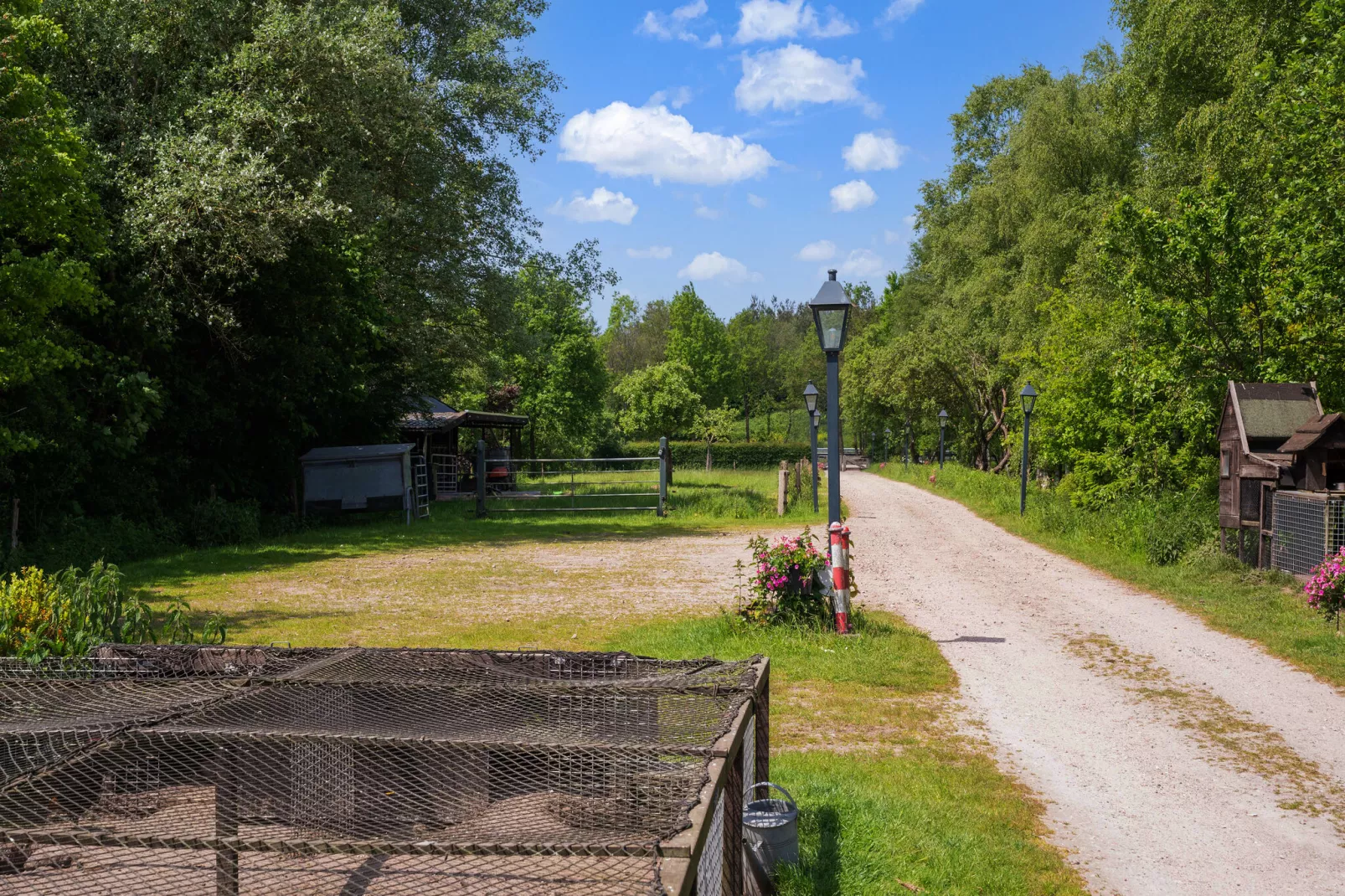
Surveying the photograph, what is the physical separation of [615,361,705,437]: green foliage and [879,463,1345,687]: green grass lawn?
2310 cm

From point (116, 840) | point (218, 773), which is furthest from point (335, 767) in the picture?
point (116, 840)

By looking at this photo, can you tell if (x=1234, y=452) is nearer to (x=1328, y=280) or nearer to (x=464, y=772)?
(x=1328, y=280)

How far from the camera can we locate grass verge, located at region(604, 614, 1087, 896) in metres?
4.47

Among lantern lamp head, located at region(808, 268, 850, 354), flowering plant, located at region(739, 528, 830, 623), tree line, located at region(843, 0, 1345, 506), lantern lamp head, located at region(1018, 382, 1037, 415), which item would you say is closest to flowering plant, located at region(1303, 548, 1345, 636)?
tree line, located at region(843, 0, 1345, 506)

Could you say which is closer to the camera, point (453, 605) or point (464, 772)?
point (464, 772)

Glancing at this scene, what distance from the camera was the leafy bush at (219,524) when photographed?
1812 centimetres

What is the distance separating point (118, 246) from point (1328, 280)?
1766 cm

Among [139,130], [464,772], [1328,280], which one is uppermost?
[139,130]

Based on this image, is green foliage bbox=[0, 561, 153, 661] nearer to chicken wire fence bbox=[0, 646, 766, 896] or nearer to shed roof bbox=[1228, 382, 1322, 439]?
chicken wire fence bbox=[0, 646, 766, 896]

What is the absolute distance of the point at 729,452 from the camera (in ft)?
204

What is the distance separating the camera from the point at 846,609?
946cm

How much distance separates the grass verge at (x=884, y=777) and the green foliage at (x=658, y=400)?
117 feet

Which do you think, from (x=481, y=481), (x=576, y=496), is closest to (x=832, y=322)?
(x=481, y=481)

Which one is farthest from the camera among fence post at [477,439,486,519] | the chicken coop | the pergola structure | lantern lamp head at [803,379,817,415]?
the pergola structure
